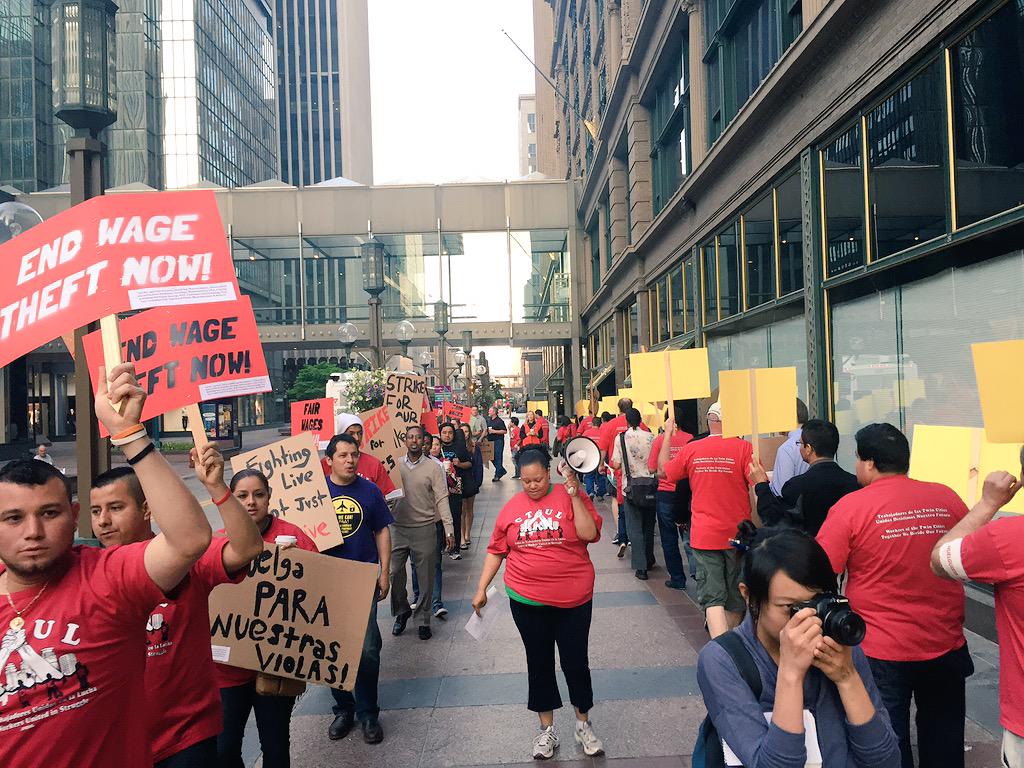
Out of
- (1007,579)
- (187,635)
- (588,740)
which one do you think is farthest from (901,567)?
(187,635)

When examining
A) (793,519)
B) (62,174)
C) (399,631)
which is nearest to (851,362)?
(793,519)

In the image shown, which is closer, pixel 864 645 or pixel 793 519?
pixel 864 645

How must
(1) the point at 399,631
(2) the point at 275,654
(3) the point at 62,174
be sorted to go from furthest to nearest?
1. (3) the point at 62,174
2. (1) the point at 399,631
3. (2) the point at 275,654

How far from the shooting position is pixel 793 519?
172 inches

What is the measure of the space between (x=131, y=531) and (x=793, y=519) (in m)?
3.50

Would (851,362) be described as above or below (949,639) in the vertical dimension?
above

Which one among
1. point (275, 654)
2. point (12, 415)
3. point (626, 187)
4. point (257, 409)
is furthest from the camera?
point (257, 409)

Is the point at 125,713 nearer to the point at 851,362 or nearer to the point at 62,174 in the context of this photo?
the point at 851,362

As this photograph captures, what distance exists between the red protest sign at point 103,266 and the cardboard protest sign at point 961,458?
13.0ft

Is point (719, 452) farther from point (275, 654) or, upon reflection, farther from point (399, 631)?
point (275, 654)

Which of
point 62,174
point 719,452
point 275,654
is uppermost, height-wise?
point 62,174

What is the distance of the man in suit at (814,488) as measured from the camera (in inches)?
177

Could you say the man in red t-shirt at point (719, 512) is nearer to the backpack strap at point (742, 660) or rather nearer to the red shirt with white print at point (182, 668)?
the backpack strap at point (742, 660)

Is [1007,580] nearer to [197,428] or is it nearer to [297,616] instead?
[197,428]
